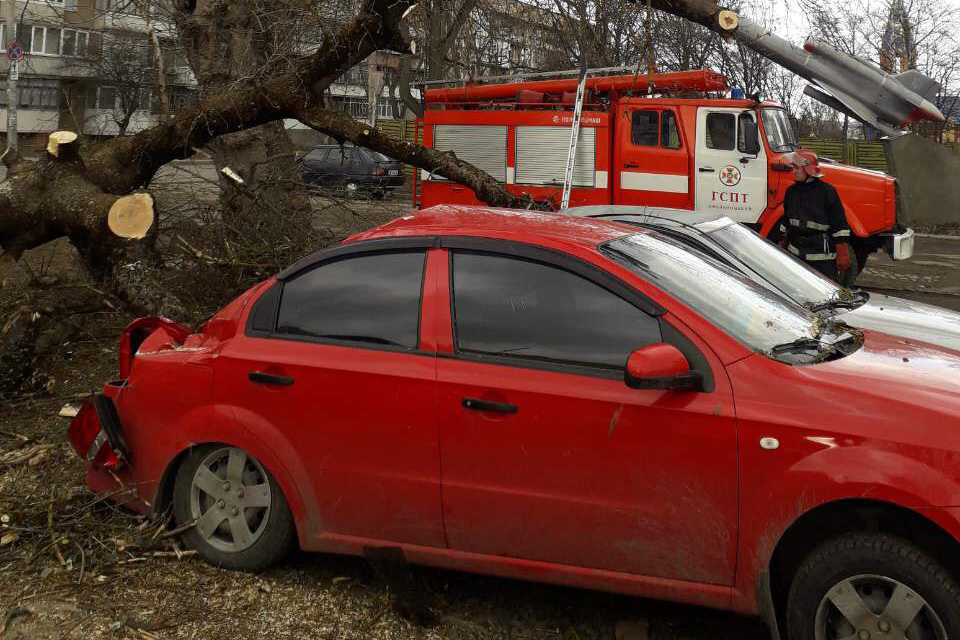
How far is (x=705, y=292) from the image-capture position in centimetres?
375

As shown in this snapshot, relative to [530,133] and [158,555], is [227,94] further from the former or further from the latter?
[530,133]

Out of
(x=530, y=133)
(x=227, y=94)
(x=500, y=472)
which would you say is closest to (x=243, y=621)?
(x=500, y=472)

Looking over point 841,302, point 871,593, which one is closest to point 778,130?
point 841,302

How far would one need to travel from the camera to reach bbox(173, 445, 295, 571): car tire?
4.11 meters

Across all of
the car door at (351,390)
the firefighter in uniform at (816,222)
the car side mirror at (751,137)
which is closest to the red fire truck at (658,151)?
the car side mirror at (751,137)

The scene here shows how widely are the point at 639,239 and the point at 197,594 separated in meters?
2.31

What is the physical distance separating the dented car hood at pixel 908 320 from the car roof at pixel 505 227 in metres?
1.41

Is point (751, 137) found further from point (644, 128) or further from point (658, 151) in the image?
point (644, 128)

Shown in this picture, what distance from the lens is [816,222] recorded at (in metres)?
8.88

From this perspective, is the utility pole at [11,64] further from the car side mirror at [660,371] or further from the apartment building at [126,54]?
the car side mirror at [660,371]

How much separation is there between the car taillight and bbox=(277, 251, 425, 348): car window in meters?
1.03

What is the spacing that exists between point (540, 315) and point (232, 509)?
160 cm

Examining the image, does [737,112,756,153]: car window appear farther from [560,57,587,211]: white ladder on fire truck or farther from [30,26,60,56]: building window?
[30,26,60,56]: building window

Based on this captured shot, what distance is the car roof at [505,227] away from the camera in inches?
152
